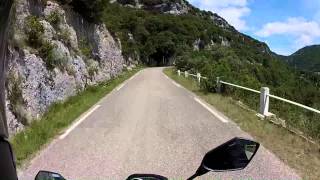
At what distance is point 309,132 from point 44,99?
8.14 metres

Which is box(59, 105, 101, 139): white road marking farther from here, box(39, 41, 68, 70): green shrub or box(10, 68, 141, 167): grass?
box(39, 41, 68, 70): green shrub

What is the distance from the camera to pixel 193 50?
91.4m

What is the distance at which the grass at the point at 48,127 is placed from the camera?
10.1 meters

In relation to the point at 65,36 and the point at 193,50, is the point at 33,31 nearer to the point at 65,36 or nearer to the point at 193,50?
the point at 65,36

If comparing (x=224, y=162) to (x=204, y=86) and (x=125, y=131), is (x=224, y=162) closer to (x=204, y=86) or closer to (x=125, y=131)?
(x=125, y=131)

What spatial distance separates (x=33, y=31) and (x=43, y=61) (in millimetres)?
1051

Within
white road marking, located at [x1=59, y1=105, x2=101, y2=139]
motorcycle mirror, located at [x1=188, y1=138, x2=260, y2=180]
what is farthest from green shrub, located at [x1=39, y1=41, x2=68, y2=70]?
motorcycle mirror, located at [x1=188, y1=138, x2=260, y2=180]

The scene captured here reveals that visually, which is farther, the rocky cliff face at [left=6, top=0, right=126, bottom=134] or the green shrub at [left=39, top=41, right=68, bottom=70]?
the green shrub at [left=39, top=41, right=68, bottom=70]

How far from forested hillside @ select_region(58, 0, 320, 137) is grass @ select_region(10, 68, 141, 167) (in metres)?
5.96

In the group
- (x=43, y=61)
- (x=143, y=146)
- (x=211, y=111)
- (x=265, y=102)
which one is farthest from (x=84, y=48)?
(x=143, y=146)

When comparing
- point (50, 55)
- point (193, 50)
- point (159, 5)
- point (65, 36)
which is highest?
point (159, 5)

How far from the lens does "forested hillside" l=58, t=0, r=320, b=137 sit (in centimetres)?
3015

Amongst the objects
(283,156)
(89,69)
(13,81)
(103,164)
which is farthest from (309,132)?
(89,69)

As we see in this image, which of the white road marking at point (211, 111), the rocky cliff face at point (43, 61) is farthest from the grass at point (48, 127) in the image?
the white road marking at point (211, 111)
